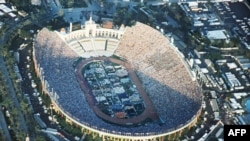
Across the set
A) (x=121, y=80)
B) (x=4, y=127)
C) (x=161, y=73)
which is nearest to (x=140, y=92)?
(x=121, y=80)

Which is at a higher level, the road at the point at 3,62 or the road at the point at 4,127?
the road at the point at 3,62

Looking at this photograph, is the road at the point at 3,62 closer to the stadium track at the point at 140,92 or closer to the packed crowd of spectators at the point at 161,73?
the stadium track at the point at 140,92

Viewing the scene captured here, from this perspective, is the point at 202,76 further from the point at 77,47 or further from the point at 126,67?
the point at 77,47

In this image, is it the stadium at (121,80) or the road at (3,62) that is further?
the stadium at (121,80)

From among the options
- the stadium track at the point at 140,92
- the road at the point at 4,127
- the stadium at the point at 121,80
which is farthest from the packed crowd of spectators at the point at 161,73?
the road at the point at 4,127

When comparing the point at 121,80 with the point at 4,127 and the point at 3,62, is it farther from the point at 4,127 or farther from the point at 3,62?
the point at 4,127

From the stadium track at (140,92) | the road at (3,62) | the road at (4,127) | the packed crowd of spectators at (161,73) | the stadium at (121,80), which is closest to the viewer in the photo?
the road at (4,127)

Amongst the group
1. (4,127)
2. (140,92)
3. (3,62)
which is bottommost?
(140,92)

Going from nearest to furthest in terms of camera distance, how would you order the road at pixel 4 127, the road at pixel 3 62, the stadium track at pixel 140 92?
the road at pixel 4 127 → the road at pixel 3 62 → the stadium track at pixel 140 92

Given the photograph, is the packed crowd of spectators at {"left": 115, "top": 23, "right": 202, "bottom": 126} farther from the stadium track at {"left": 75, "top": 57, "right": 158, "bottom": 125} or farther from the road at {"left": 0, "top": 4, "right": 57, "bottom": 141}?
the road at {"left": 0, "top": 4, "right": 57, "bottom": 141}
